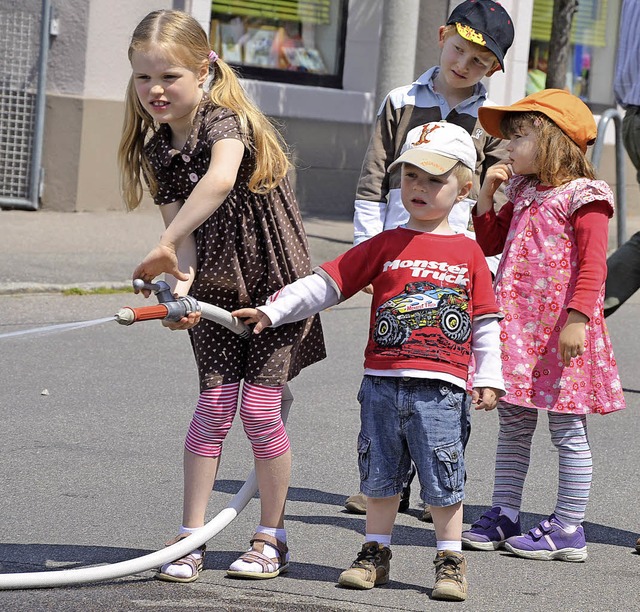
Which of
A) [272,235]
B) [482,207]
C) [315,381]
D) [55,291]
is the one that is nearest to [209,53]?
[272,235]

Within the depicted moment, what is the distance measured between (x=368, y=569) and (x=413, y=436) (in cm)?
43

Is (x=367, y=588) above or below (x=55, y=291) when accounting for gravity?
below

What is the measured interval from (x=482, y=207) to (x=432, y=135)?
56 cm

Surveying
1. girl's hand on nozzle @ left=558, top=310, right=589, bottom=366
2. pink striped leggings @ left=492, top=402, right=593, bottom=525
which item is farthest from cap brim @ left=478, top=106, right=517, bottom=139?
pink striped leggings @ left=492, top=402, right=593, bottom=525

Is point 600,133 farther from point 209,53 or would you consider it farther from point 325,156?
point 209,53

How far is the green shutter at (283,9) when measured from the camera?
11883 millimetres

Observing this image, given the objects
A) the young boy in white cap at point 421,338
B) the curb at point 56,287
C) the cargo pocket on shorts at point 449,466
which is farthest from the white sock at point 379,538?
the curb at point 56,287

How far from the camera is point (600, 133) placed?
32.5 ft

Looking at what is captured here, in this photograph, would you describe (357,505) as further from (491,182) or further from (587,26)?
(587,26)

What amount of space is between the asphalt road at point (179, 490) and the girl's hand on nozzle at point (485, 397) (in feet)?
1.94

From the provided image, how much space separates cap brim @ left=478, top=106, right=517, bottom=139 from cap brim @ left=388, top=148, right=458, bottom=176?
0.57m

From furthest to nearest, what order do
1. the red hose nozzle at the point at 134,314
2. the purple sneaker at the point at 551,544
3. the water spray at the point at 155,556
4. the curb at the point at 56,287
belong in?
the curb at the point at 56,287, the purple sneaker at the point at 551,544, the water spray at the point at 155,556, the red hose nozzle at the point at 134,314

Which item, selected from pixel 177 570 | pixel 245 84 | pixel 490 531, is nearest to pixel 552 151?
pixel 490 531

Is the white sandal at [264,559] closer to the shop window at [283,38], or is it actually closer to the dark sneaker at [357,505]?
the dark sneaker at [357,505]
